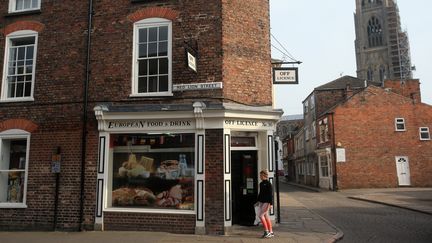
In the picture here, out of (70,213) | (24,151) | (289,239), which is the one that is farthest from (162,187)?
(24,151)

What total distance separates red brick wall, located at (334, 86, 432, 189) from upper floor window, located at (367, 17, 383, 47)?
5820 centimetres

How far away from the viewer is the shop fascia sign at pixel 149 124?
11820mm

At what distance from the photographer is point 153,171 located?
12305 millimetres

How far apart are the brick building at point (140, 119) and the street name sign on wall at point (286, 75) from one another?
0.67 m

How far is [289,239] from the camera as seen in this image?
1069 cm

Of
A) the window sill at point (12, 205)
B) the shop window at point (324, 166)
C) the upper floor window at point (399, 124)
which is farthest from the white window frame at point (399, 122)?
the window sill at point (12, 205)

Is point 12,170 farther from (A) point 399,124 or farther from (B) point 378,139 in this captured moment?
(A) point 399,124

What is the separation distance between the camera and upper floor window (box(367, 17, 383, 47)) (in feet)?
285

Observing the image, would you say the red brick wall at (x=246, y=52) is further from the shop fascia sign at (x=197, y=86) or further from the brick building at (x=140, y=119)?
the shop fascia sign at (x=197, y=86)

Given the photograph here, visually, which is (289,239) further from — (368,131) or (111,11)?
(368,131)

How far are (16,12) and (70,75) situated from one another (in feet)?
11.0

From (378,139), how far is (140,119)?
2593 cm

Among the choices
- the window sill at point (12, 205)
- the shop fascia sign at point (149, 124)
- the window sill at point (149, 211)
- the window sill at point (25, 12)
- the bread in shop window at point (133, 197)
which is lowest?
the window sill at point (149, 211)

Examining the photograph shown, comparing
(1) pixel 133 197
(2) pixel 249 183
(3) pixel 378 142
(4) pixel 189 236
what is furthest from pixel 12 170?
(3) pixel 378 142
